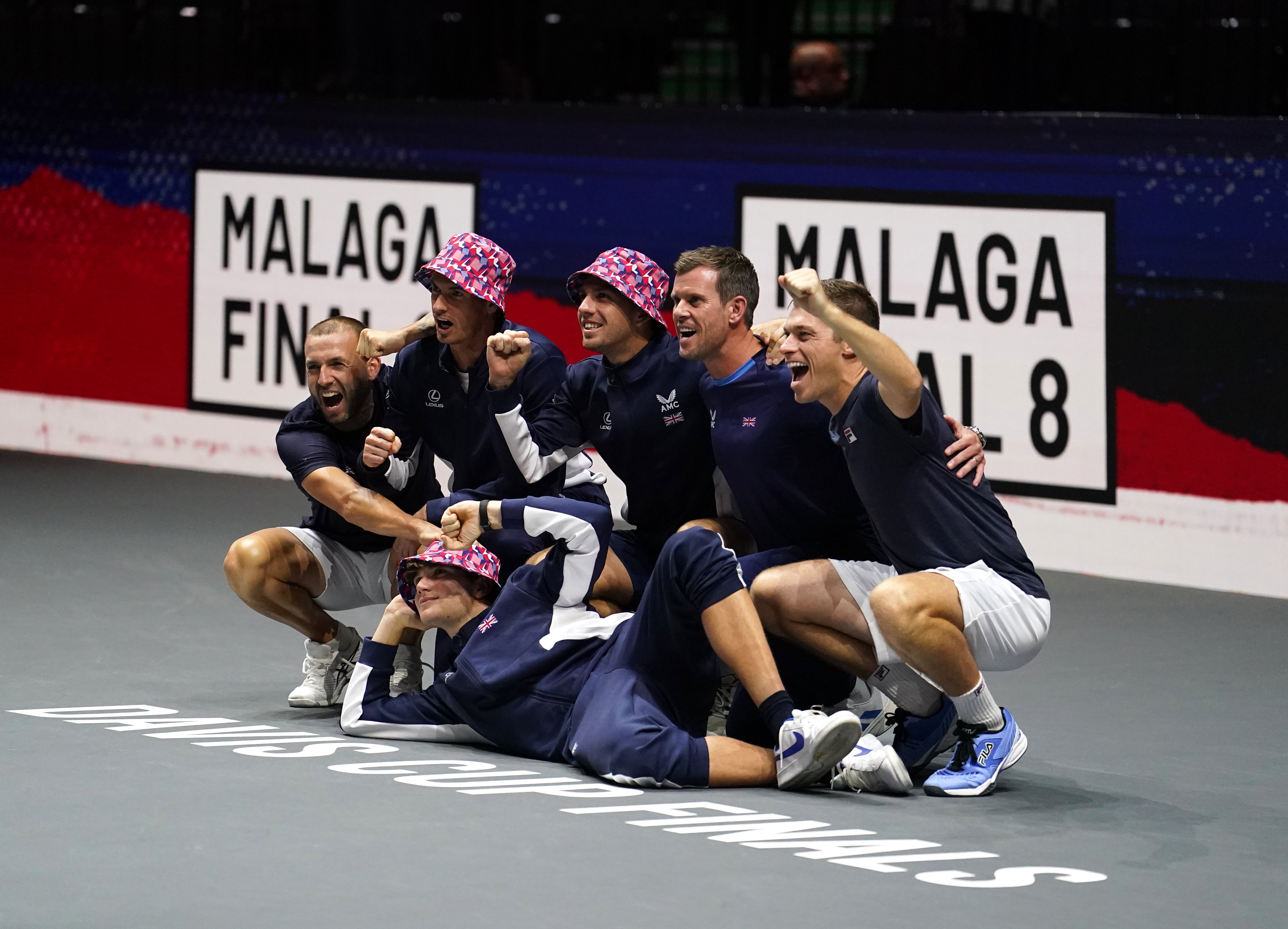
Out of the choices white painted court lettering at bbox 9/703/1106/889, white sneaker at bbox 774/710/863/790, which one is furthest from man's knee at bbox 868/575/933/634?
white painted court lettering at bbox 9/703/1106/889

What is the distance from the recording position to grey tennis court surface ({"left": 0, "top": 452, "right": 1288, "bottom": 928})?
4.85 metres

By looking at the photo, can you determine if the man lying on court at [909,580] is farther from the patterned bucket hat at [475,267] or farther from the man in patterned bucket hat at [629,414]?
the patterned bucket hat at [475,267]

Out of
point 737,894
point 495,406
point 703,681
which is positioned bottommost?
point 737,894

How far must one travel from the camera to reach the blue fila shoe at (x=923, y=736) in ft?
21.2

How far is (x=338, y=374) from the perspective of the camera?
7363 mm

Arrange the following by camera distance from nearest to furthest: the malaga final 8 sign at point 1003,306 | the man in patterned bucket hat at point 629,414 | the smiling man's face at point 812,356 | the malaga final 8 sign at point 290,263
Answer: the smiling man's face at point 812,356 < the man in patterned bucket hat at point 629,414 < the malaga final 8 sign at point 1003,306 < the malaga final 8 sign at point 290,263

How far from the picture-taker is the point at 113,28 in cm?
1336

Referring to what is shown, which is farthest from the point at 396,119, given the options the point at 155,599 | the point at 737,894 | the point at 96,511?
the point at 737,894

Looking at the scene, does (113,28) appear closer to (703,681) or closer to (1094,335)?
(1094,335)

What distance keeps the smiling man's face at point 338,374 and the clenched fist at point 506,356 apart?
0.45m

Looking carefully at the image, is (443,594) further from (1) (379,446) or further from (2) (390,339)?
(2) (390,339)

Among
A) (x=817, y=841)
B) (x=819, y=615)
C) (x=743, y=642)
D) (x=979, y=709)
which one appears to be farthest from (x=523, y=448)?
(x=817, y=841)

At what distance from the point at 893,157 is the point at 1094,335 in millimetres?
1358

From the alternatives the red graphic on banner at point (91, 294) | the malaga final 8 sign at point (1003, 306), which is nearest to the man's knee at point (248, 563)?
the malaga final 8 sign at point (1003, 306)
